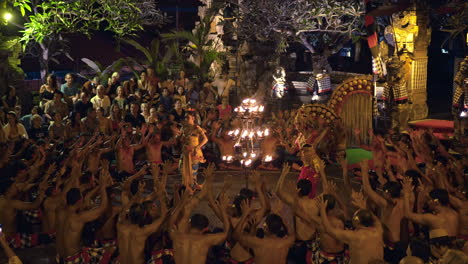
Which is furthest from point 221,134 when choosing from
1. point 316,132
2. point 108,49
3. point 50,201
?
point 108,49

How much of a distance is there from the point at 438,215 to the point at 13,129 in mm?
8664

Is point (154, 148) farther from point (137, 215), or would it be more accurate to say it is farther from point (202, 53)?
point (202, 53)

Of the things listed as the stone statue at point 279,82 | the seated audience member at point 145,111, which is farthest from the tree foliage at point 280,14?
the seated audience member at point 145,111

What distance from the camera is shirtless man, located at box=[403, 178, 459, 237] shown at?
6.55m

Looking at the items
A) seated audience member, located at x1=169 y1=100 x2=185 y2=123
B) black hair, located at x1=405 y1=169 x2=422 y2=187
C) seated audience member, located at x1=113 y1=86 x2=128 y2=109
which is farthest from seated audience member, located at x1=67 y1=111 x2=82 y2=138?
black hair, located at x1=405 y1=169 x2=422 y2=187

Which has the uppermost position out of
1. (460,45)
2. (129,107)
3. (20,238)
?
(460,45)

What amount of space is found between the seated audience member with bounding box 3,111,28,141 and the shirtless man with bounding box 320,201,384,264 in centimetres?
781

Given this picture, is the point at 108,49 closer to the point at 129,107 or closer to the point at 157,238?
the point at 129,107

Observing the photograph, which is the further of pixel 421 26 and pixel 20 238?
pixel 421 26

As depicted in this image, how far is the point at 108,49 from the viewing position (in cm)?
2280

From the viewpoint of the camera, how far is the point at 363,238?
6035mm

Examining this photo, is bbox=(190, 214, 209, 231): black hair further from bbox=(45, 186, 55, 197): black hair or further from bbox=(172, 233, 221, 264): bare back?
bbox=(45, 186, 55, 197): black hair

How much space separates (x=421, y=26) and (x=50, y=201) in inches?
420

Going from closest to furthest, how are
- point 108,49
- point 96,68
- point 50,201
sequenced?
point 50,201
point 96,68
point 108,49
